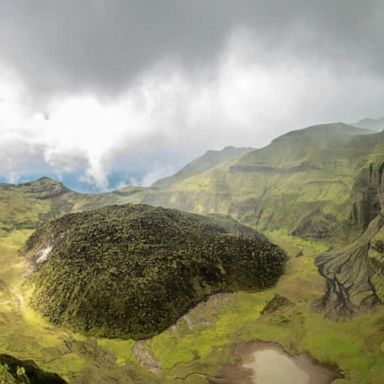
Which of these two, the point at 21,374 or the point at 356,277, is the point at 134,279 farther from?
the point at 356,277

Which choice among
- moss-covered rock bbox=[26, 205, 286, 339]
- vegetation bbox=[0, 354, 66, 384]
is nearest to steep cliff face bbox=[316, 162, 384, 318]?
moss-covered rock bbox=[26, 205, 286, 339]

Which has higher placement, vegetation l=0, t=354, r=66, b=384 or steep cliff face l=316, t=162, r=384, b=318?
vegetation l=0, t=354, r=66, b=384

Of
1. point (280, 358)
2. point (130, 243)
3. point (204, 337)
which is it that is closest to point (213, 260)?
point (130, 243)

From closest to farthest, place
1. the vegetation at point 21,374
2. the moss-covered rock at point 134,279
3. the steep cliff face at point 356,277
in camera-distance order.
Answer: the vegetation at point 21,374 → the steep cliff face at point 356,277 → the moss-covered rock at point 134,279

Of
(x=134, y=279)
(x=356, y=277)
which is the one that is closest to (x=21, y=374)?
(x=134, y=279)

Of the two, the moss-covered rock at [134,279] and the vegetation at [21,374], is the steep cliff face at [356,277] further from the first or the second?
the vegetation at [21,374]

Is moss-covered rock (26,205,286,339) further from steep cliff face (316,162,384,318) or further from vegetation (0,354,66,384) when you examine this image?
vegetation (0,354,66,384)

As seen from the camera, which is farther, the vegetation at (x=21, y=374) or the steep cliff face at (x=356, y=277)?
the steep cliff face at (x=356, y=277)

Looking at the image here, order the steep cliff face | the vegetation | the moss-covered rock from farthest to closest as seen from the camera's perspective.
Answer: the moss-covered rock → the steep cliff face → the vegetation

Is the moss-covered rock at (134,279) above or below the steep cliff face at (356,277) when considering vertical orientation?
above

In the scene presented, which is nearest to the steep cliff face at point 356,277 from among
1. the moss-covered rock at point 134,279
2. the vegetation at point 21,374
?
the moss-covered rock at point 134,279

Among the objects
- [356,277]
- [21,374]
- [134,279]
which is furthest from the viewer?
[356,277]
